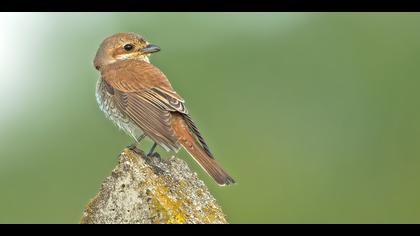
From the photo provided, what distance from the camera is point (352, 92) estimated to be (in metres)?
20.7

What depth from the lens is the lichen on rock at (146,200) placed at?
17.8 ft

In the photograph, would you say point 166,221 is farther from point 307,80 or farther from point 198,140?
point 307,80

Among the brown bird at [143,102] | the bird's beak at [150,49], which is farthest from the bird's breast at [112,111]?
the bird's beak at [150,49]

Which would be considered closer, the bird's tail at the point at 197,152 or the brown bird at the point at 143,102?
the bird's tail at the point at 197,152

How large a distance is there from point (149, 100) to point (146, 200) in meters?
3.19

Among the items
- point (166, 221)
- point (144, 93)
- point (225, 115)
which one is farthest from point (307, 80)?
point (166, 221)

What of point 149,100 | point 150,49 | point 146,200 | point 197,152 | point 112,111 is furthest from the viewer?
point 150,49

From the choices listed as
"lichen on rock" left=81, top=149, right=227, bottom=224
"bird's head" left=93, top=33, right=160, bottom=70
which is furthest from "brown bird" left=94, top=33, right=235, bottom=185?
"lichen on rock" left=81, top=149, right=227, bottom=224

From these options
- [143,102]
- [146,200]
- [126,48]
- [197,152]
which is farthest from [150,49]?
[146,200]

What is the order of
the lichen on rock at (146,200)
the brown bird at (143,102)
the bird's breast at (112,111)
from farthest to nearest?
1. the bird's breast at (112,111)
2. the brown bird at (143,102)
3. the lichen on rock at (146,200)

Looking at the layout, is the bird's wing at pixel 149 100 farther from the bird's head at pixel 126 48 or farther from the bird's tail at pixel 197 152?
the bird's head at pixel 126 48

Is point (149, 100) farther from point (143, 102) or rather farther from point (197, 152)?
point (197, 152)

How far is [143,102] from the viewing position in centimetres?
865

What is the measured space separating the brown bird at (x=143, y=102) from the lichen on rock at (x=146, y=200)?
1.63 metres
